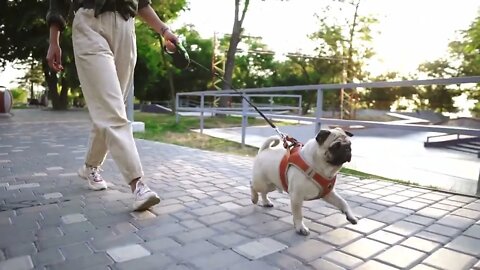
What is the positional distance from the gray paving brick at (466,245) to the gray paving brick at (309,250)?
729 mm

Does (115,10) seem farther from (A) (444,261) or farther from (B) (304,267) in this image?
(A) (444,261)

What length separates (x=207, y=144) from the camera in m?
7.21

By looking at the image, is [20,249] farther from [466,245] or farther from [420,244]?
[466,245]

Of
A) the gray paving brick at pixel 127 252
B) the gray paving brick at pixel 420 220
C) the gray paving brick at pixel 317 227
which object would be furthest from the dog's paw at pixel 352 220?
the gray paving brick at pixel 127 252

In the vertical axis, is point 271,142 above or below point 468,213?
above

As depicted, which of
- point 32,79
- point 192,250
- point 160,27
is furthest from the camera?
point 32,79

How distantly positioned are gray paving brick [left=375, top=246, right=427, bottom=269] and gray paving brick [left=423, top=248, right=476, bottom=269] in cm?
5

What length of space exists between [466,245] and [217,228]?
4.88 feet

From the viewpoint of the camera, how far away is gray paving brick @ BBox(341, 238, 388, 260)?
1.99 metres

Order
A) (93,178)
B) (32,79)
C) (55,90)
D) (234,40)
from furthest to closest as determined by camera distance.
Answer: (32,79) → (55,90) → (234,40) → (93,178)

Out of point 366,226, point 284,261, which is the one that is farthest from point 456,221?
point 284,261

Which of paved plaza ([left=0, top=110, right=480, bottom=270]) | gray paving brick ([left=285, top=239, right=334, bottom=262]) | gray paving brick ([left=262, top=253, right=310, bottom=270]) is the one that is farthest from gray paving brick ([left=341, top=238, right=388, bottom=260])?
gray paving brick ([left=262, top=253, right=310, bottom=270])

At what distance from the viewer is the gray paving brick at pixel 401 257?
1.88m

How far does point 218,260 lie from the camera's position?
1887 millimetres
